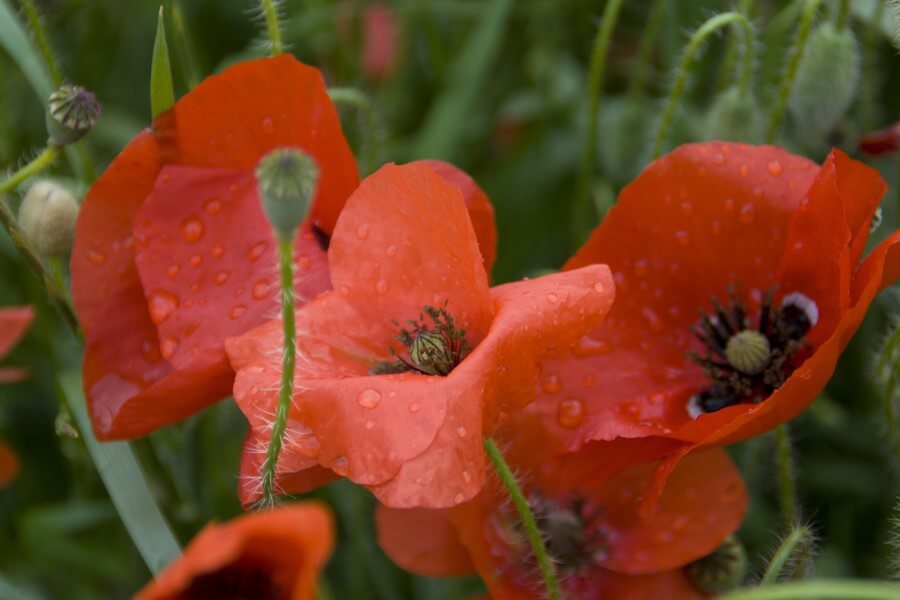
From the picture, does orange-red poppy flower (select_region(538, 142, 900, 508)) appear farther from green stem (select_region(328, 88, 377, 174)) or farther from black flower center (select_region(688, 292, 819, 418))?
green stem (select_region(328, 88, 377, 174))

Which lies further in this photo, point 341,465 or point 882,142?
point 882,142

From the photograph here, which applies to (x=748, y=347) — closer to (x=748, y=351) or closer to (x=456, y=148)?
(x=748, y=351)

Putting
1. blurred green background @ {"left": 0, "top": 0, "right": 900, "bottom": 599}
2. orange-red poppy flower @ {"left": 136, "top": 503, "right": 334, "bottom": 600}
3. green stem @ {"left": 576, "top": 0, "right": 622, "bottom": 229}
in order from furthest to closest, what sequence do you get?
blurred green background @ {"left": 0, "top": 0, "right": 900, "bottom": 599}
green stem @ {"left": 576, "top": 0, "right": 622, "bottom": 229}
orange-red poppy flower @ {"left": 136, "top": 503, "right": 334, "bottom": 600}

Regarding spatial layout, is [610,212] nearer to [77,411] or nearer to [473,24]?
[77,411]

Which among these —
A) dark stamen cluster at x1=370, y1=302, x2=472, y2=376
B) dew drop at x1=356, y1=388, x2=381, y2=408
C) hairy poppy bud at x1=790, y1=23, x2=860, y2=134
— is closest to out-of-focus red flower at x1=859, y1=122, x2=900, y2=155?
Result: hairy poppy bud at x1=790, y1=23, x2=860, y2=134

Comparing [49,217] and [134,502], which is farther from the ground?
[49,217]

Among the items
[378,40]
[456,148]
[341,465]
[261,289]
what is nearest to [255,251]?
[261,289]
